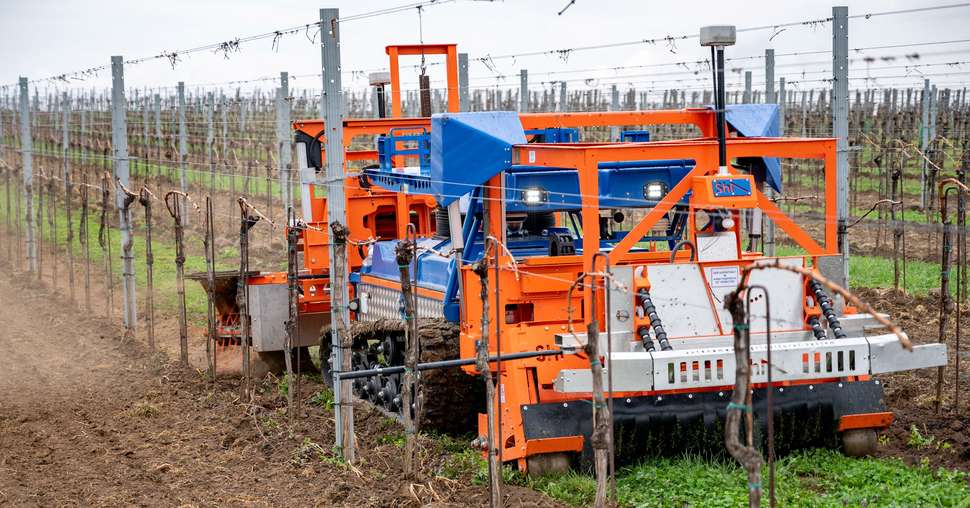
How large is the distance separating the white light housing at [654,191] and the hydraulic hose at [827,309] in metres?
1.21

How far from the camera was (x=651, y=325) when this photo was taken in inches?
307

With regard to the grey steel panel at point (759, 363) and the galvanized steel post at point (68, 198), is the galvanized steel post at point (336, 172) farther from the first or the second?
the galvanized steel post at point (68, 198)

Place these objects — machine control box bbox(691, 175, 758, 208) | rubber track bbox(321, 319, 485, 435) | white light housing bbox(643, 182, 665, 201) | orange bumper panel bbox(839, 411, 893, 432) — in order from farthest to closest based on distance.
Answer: rubber track bbox(321, 319, 485, 435), white light housing bbox(643, 182, 665, 201), orange bumper panel bbox(839, 411, 893, 432), machine control box bbox(691, 175, 758, 208)

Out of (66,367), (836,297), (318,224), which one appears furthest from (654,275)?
(66,367)

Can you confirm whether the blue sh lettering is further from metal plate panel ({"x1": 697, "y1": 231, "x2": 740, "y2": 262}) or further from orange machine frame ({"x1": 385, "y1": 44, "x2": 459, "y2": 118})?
orange machine frame ({"x1": 385, "y1": 44, "x2": 459, "y2": 118})

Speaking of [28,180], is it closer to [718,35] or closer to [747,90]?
[747,90]

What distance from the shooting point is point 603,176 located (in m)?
8.57

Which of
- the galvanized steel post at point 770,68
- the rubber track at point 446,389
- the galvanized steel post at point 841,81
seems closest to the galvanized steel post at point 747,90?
the galvanized steel post at point 770,68

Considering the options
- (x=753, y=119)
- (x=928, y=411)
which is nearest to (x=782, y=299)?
(x=928, y=411)

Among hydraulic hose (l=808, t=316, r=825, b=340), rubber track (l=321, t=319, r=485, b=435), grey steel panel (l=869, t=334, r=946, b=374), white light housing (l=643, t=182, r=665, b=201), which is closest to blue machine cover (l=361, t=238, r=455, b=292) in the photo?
rubber track (l=321, t=319, r=485, b=435)

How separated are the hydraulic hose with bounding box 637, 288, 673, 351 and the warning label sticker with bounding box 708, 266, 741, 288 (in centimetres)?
49

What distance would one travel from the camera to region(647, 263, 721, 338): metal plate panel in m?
7.95

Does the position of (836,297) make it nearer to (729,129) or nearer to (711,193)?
(711,193)

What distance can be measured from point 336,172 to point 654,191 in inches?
89.0
